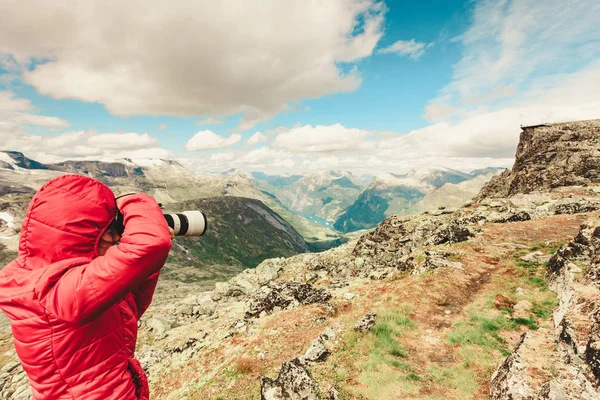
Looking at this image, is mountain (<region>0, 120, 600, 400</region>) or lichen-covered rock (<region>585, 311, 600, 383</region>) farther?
mountain (<region>0, 120, 600, 400</region>)

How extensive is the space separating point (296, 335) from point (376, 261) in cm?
2097

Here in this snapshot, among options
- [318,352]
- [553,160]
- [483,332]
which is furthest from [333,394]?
[553,160]

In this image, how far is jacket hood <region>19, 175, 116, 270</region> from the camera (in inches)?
108

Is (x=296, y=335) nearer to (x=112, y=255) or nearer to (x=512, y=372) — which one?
(x=512, y=372)

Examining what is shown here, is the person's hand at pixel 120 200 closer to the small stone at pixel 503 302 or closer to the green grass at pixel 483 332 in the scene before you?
the green grass at pixel 483 332

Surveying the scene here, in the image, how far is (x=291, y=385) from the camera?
9.35 metres

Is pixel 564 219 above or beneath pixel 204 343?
above

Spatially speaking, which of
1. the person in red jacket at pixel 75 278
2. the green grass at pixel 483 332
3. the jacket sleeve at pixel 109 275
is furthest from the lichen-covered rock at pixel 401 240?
the jacket sleeve at pixel 109 275

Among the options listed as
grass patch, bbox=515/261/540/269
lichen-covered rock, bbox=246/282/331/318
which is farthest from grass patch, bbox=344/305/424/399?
grass patch, bbox=515/261/540/269

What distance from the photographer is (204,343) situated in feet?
55.6

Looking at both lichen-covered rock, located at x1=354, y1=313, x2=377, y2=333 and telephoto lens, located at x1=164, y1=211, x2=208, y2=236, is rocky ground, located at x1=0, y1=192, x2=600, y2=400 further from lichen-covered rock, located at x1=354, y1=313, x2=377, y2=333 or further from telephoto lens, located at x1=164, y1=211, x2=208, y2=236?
telephoto lens, located at x1=164, y1=211, x2=208, y2=236

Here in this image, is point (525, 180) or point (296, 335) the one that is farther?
point (525, 180)

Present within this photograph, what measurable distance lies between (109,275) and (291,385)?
8918 mm

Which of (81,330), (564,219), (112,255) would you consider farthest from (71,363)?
(564,219)
